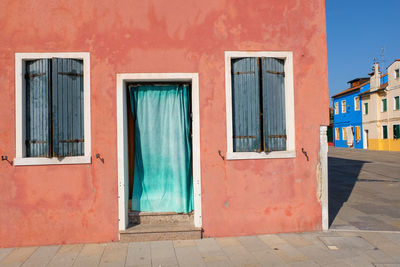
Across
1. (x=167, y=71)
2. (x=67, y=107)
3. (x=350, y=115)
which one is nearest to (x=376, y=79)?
(x=350, y=115)

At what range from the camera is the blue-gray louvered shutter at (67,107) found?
5.18 meters

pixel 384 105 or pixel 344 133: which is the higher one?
pixel 384 105

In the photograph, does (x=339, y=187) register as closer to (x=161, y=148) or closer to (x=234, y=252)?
(x=234, y=252)

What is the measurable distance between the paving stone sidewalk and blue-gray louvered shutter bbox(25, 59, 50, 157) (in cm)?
167

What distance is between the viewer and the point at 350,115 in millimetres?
37344

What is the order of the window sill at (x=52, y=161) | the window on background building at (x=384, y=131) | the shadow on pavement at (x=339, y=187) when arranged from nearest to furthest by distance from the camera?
the window sill at (x=52, y=161)
the shadow on pavement at (x=339, y=187)
the window on background building at (x=384, y=131)

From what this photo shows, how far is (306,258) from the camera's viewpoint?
441 centimetres

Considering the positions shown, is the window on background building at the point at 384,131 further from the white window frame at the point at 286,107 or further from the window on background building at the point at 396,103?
the white window frame at the point at 286,107

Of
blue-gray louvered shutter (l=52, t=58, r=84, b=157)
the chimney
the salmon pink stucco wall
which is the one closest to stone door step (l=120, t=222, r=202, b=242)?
the salmon pink stucco wall

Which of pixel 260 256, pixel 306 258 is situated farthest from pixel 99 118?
pixel 306 258

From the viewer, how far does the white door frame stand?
5.24 meters

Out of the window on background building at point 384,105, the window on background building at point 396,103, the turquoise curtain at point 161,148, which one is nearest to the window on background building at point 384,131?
the window on background building at point 384,105

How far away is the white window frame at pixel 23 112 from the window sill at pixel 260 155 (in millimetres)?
2497

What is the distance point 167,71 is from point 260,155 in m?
2.25
